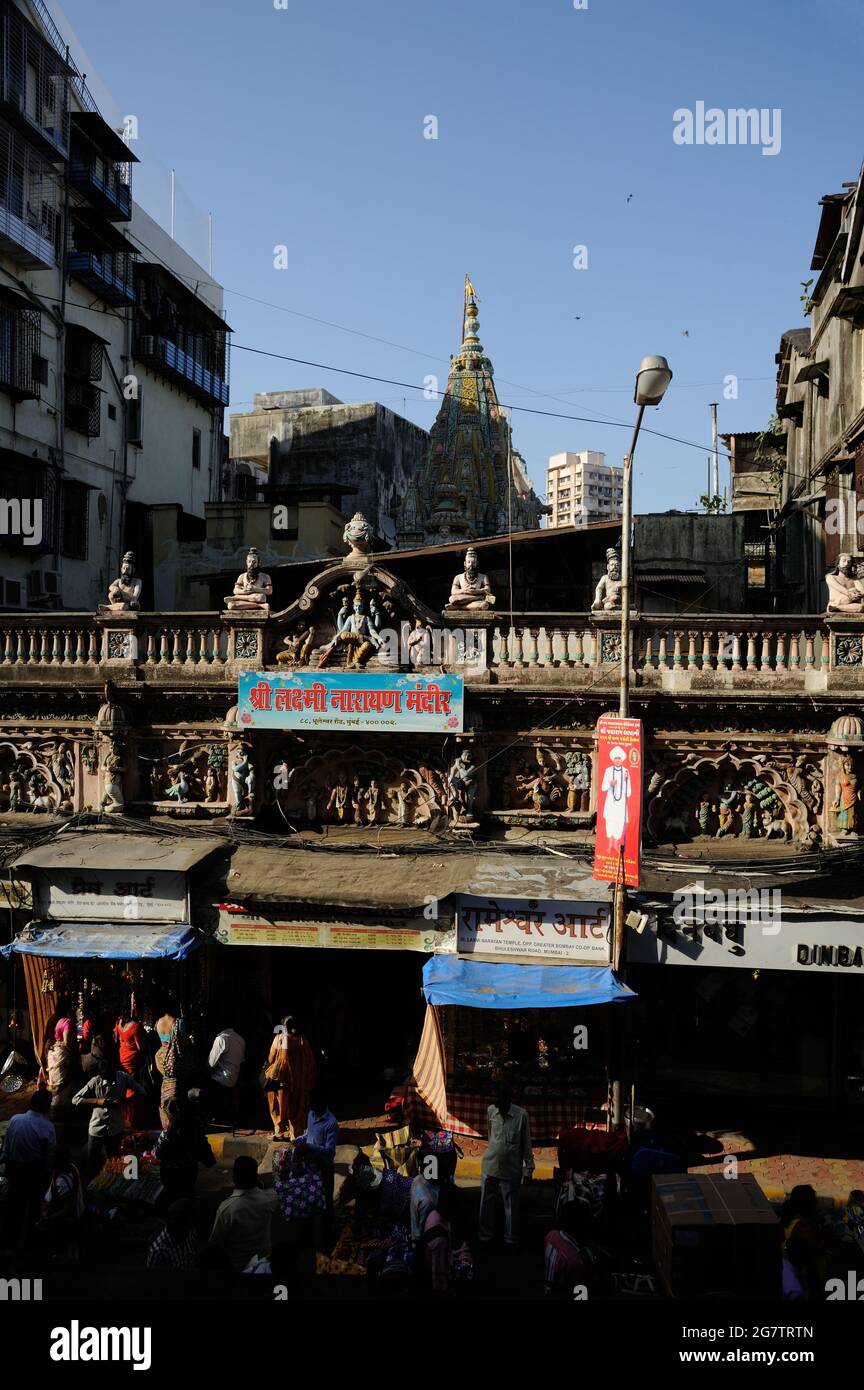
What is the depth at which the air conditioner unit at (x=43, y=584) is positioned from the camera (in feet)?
71.2

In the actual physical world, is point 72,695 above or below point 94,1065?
above

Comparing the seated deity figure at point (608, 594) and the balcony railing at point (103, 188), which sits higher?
the balcony railing at point (103, 188)

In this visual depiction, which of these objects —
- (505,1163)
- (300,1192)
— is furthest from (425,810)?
(300,1192)

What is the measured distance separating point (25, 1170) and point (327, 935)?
4544mm

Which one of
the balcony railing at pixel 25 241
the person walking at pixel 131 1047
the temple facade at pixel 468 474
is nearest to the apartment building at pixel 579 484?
the temple facade at pixel 468 474

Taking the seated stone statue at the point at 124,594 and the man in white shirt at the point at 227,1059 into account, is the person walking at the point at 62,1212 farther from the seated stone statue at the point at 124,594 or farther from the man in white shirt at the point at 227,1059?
the seated stone statue at the point at 124,594

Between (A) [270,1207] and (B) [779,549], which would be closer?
(A) [270,1207]

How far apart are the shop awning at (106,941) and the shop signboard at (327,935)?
21.7 inches

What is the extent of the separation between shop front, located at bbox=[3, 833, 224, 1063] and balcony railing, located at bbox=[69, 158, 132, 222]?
49.1ft

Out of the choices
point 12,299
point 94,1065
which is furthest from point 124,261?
point 94,1065

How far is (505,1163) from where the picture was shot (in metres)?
11.0

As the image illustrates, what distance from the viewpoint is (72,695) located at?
15891 mm
